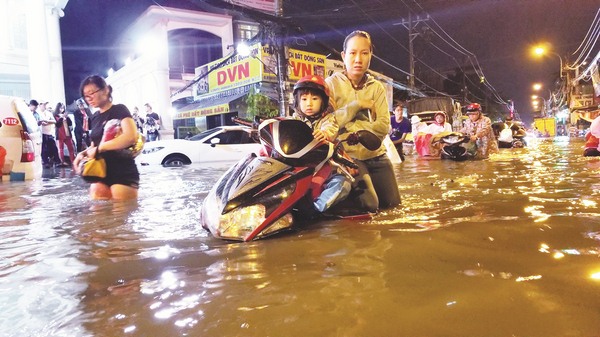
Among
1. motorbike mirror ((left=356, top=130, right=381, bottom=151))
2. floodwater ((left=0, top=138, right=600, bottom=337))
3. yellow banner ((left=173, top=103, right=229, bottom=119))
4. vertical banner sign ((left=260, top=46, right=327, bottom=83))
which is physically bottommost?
floodwater ((left=0, top=138, right=600, bottom=337))

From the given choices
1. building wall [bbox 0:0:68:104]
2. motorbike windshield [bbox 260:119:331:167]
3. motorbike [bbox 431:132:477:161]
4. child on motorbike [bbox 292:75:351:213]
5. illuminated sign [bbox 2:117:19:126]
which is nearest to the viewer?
motorbike windshield [bbox 260:119:331:167]

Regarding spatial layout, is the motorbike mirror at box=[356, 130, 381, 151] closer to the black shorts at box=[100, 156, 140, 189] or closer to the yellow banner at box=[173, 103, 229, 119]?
the black shorts at box=[100, 156, 140, 189]

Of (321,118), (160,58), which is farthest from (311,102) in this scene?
(160,58)

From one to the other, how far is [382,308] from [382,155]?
8.74ft

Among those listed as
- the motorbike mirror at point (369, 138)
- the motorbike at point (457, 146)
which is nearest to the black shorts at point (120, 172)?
the motorbike mirror at point (369, 138)

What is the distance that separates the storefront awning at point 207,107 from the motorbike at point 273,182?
17.4m

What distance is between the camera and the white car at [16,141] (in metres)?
7.79

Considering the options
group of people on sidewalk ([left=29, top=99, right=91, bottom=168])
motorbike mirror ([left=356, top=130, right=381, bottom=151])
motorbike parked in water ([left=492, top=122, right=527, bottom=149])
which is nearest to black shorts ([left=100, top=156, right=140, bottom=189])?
motorbike mirror ([left=356, top=130, right=381, bottom=151])

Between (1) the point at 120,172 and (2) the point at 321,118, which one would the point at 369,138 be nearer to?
(2) the point at 321,118

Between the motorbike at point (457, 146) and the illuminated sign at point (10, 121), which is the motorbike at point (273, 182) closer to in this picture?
the illuminated sign at point (10, 121)

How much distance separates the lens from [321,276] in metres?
2.17

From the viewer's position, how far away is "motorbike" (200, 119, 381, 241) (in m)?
Answer: 2.89

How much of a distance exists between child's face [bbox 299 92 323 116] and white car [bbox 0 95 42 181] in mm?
6975

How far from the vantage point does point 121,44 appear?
94.7 feet
